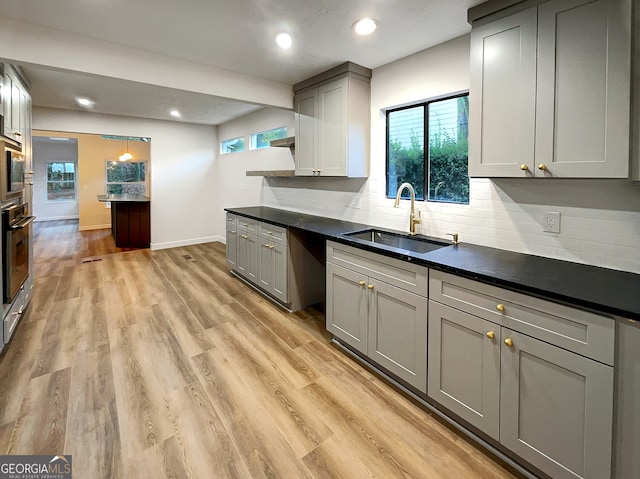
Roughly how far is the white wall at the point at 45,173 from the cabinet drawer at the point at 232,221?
8551 millimetres

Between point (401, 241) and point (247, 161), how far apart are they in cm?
389

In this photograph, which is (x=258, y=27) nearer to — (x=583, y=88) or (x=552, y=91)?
(x=552, y=91)

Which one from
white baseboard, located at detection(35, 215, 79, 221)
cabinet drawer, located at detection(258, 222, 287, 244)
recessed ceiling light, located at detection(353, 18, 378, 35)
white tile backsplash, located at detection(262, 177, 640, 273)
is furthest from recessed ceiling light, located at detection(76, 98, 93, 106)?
white baseboard, located at detection(35, 215, 79, 221)

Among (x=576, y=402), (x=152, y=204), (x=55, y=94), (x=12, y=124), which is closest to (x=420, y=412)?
(x=576, y=402)

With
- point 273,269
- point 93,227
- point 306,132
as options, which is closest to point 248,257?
point 273,269

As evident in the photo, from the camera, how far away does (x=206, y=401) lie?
2.17m

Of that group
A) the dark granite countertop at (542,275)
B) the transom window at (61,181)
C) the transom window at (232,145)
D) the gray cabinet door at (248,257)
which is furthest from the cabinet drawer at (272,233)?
the transom window at (61,181)

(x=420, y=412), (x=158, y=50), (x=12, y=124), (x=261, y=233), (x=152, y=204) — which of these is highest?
(x=158, y=50)

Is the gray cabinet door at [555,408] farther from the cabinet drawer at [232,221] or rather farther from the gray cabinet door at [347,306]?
the cabinet drawer at [232,221]

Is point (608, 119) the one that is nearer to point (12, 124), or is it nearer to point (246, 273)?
point (246, 273)

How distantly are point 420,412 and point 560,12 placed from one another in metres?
2.33

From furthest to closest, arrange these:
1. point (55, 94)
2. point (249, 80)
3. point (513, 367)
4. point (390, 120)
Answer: point (55, 94)
point (249, 80)
point (390, 120)
point (513, 367)

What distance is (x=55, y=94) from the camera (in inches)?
170

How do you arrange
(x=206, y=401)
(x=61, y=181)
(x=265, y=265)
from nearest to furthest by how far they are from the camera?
(x=206, y=401) → (x=265, y=265) → (x=61, y=181)
